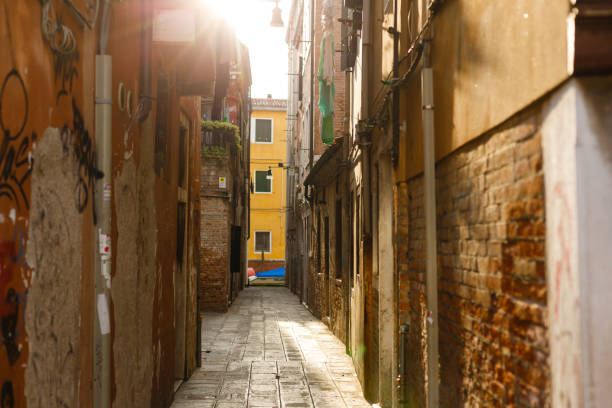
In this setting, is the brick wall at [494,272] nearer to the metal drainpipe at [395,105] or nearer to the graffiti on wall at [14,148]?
the metal drainpipe at [395,105]

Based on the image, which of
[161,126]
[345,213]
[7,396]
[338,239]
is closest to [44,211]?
[7,396]

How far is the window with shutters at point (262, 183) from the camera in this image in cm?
4109

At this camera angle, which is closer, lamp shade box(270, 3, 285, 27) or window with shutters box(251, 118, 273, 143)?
lamp shade box(270, 3, 285, 27)

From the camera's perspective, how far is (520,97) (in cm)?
294

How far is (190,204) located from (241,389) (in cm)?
289

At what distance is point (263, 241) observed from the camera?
4056cm

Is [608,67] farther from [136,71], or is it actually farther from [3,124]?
[136,71]

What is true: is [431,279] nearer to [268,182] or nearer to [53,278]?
[53,278]

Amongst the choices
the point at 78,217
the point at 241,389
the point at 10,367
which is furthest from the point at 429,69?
the point at 241,389

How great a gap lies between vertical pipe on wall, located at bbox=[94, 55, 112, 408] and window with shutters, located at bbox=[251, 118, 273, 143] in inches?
1458

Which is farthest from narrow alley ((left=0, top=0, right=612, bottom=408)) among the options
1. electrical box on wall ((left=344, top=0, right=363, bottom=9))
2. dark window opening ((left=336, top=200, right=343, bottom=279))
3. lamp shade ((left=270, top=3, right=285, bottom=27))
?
lamp shade ((left=270, top=3, right=285, bottom=27))

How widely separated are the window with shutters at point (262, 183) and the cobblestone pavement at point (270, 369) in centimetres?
2479

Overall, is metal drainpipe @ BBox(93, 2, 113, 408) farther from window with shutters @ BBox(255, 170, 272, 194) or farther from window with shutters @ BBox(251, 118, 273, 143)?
window with shutters @ BBox(251, 118, 273, 143)

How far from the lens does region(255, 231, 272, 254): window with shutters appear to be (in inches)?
1592
